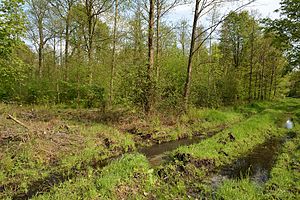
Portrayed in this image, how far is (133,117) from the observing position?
12656mm

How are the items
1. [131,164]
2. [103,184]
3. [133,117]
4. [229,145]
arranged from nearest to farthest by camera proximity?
[103,184]
[131,164]
[229,145]
[133,117]

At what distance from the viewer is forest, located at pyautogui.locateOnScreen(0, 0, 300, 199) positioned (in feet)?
19.2

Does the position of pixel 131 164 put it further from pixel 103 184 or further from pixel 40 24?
pixel 40 24

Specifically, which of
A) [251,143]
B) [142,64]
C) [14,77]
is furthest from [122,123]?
[251,143]

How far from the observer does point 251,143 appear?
33.6 ft

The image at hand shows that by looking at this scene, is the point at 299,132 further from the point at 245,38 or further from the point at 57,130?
the point at 245,38

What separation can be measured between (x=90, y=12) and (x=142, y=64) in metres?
7.82

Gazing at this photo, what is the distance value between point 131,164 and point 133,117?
6.35 metres

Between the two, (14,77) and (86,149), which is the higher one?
(14,77)

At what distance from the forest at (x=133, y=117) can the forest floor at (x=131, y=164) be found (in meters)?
0.04

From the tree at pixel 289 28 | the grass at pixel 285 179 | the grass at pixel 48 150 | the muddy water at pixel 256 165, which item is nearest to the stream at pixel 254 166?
the muddy water at pixel 256 165

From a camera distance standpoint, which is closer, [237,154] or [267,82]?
[237,154]

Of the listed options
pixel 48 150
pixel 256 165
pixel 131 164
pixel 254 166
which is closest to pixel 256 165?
pixel 256 165

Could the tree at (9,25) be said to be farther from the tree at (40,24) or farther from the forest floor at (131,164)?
the tree at (40,24)
